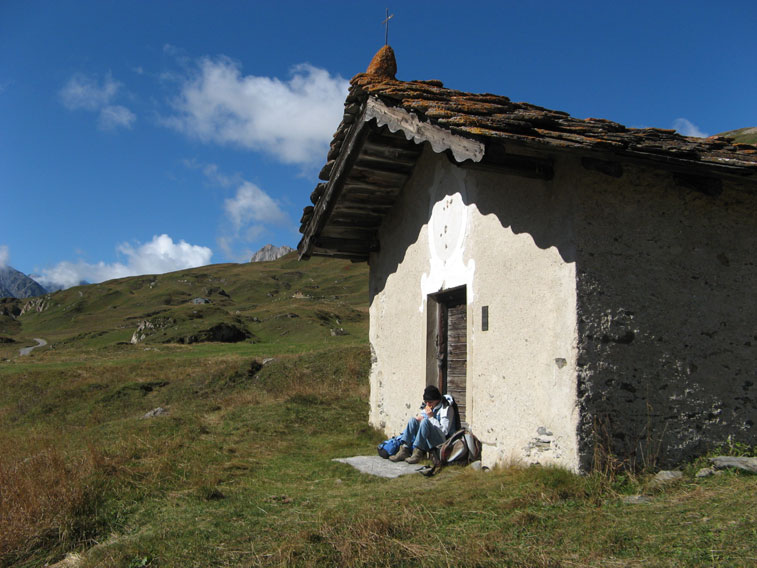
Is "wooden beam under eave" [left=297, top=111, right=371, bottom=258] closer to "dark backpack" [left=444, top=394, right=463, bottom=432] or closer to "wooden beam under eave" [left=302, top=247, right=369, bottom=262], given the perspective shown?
"wooden beam under eave" [left=302, top=247, right=369, bottom=262]

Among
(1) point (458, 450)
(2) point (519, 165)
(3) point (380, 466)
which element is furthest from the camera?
(3) point (380, 466)

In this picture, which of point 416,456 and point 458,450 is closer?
point 458,450

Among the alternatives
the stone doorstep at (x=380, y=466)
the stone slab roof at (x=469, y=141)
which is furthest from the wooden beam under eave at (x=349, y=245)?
the stone doorstep at (x=380, y=466)

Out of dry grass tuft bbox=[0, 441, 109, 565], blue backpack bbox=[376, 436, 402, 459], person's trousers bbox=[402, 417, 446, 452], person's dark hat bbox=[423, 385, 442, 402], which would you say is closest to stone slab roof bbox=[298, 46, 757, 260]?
person's dark hat bbox=[423, 385, 442, 402]

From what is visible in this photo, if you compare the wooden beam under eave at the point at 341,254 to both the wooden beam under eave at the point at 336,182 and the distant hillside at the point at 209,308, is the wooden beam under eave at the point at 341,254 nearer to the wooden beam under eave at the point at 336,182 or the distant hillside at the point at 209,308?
the wooden beam under eave at the point at 336,182

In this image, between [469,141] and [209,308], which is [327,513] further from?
[209,308]

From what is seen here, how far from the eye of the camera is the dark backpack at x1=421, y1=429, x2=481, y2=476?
21.0ft

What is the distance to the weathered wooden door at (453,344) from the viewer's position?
731 centimetres

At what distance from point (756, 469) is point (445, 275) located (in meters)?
3.82

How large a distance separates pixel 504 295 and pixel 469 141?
1.92 meters

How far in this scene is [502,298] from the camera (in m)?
6.02

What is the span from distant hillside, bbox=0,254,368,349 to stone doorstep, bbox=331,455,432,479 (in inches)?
972

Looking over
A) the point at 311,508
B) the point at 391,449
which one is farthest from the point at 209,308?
the point at 311,508

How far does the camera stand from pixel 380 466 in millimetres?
6852
